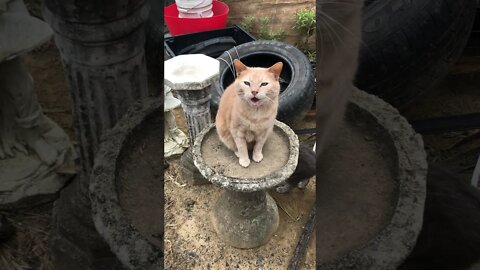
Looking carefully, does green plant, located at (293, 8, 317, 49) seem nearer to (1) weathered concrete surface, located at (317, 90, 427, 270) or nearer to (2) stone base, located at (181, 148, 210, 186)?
(2) stone base, located at (181, 148, 210, 186)

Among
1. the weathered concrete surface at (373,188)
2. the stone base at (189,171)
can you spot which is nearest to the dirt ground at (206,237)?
the stone base at (189,171)

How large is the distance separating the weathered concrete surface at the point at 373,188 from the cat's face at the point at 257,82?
20cm

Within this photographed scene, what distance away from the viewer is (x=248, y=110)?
2.80 ft

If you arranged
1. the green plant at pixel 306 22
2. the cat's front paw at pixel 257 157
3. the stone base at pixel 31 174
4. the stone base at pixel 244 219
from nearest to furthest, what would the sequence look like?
the stone base at pixel 31 174, the cat's front paw at pixel 257 157, the green plant at pixel 306 22, the stone base at pixel 244 219

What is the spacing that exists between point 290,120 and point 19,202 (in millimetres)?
508

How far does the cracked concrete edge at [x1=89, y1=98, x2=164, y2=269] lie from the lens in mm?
545

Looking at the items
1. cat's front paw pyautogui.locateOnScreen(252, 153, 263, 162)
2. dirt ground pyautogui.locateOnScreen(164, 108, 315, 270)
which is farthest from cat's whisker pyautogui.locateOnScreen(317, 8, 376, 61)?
dirt ground pyautogui.locateOnScreen(164, 108, 315, 270)

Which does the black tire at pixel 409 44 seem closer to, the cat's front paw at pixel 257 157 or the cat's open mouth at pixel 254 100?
the cat's open mouth at pixel 254 100

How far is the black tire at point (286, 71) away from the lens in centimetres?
77

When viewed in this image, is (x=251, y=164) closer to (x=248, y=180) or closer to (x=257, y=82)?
(x=248, y=180)

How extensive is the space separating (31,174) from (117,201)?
0.12m

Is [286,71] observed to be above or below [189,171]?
above

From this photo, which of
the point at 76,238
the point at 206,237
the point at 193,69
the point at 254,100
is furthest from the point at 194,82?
the point at 206,237

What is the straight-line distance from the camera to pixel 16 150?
61cm
